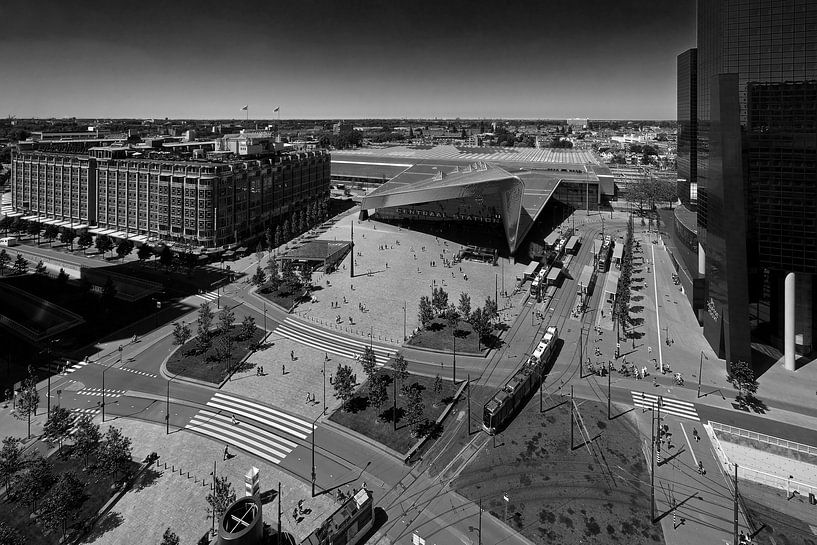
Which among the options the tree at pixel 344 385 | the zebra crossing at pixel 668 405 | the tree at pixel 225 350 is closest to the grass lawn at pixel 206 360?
the tree at pixel 225 350

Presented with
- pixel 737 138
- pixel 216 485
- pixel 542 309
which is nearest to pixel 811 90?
pixel 737 138

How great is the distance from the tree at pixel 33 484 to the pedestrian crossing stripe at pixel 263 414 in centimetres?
1239

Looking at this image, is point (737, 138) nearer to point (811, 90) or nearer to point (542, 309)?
point (811, 90)

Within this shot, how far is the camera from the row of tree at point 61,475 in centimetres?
2517

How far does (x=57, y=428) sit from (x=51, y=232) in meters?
72.3

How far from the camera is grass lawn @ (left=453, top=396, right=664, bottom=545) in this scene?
26.4m

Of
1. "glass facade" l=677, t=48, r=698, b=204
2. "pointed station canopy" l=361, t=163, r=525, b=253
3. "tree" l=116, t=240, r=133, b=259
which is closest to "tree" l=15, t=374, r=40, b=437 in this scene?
"tree" l=116, t=240, r=133, b=259

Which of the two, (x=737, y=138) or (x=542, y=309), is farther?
(x=542, y=309)

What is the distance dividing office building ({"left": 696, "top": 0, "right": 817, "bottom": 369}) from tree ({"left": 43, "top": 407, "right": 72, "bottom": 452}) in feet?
184

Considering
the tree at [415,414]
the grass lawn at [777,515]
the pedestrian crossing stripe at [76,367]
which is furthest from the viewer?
the pedestrian crossing stripe at [76,367]

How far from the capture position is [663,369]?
148 feet

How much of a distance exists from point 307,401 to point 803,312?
1886 inches

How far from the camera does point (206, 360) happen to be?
45562 mm

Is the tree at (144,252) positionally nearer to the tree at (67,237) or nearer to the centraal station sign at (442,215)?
the tree at (67,237)
